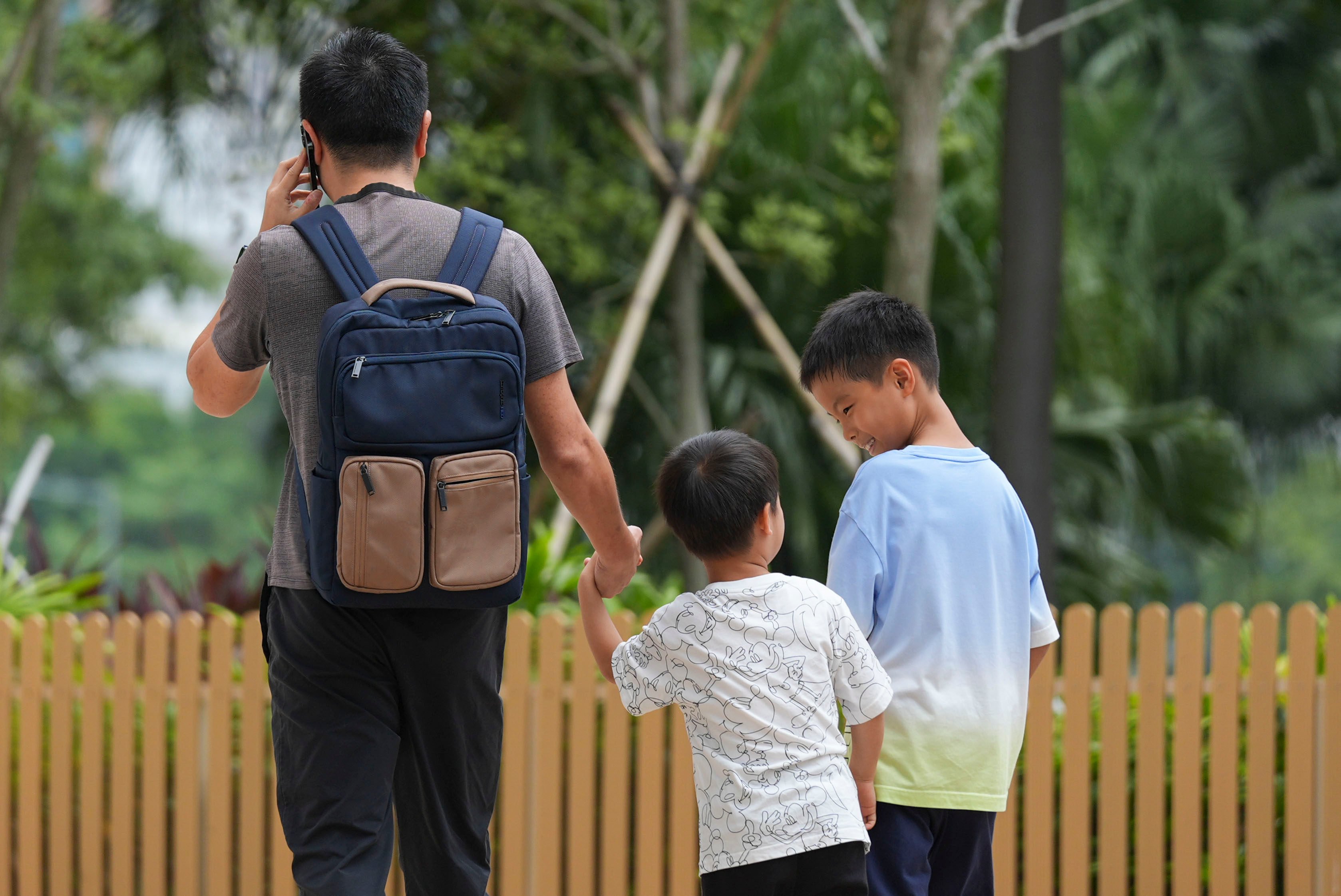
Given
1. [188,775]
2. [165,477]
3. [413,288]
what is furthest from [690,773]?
[165,477]

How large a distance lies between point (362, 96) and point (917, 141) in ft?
12.2

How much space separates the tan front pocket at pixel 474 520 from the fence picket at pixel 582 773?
1.93 metres

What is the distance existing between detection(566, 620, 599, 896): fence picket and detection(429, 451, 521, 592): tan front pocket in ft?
6.32

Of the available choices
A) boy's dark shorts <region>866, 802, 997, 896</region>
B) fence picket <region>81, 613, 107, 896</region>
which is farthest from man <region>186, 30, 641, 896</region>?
fence picket <region>81, 613, 107, 896</region>

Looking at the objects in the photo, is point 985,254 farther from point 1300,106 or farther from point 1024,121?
point 1300,106

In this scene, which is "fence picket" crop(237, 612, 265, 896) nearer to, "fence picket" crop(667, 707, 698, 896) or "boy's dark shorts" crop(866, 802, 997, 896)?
"fence picket" crop(667, 707, 698, 896)

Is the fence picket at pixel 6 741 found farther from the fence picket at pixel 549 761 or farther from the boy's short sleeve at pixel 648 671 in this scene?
the boy's short sleeve at pixel 648 671

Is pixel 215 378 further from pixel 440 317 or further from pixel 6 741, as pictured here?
pixel 6 741

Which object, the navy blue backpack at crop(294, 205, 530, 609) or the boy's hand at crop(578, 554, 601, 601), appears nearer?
Result: the navy blue backpack at crop(294, 205, 530, 609)

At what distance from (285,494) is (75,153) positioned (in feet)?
55.0

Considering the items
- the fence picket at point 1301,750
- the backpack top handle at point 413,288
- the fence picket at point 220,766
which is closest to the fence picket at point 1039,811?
the fence picket at point 1301,750

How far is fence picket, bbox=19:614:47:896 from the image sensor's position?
13.7 ft

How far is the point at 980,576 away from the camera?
84.1 inches

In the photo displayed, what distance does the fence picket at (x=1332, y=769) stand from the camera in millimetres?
3912
